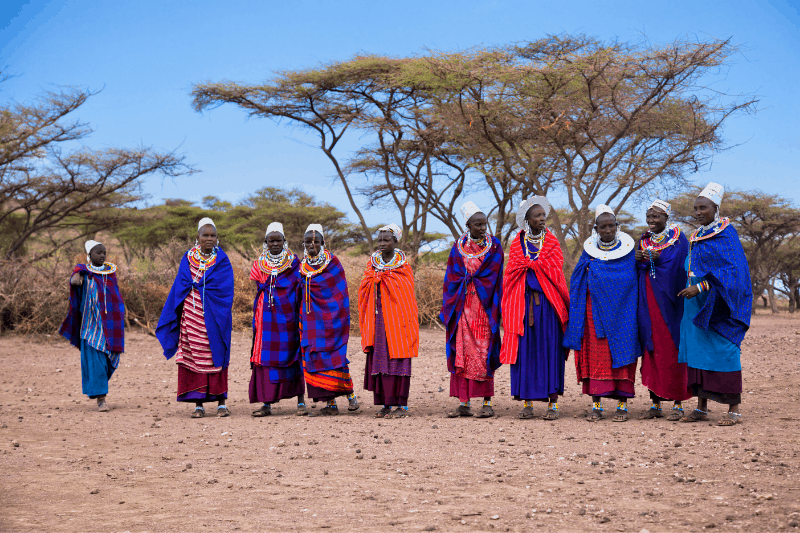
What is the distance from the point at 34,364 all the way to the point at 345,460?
385 inches

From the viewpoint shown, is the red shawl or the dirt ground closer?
the dirt ground

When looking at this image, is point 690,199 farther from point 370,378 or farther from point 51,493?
point 51,493

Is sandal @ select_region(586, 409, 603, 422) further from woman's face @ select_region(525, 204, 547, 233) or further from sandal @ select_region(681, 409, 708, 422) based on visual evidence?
woman's face @ select_region(525, 204, 547, 233)

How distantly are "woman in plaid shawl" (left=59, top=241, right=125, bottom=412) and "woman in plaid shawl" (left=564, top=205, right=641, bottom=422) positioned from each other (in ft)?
17.2

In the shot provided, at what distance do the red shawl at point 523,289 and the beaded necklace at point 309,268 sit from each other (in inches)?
77.2

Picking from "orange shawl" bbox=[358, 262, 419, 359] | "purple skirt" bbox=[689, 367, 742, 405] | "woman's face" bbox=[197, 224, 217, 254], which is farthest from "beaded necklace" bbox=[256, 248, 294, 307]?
"purple skirt" bbox=[689, 367, 742, 405]

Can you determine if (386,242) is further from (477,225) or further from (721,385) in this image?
(721,385)

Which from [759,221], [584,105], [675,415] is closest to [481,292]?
[675,415]

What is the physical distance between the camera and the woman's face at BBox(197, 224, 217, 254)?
25.2ft

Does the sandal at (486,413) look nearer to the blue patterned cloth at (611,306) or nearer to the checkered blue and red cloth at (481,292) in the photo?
the checkered blue and red cloth at (481,292)

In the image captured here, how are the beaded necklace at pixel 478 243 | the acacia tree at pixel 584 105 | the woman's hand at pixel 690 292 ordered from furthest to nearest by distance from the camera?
the acacia tree at pixel 584 105 → the beaded necklace at pixel 478 243 → the woman's hand at pixel 690 292

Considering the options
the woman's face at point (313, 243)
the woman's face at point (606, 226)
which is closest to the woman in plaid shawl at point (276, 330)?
the woman's face at point (313, 243)

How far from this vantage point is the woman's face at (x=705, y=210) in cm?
635

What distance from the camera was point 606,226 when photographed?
6711 millimetres
